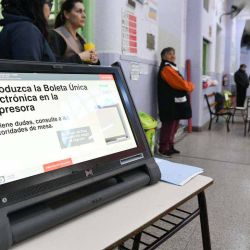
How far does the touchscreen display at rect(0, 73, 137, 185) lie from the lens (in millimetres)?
721

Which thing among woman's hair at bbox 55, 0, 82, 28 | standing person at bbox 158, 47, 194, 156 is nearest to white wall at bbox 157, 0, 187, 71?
standing person at bbox 158, 47, 194, 156

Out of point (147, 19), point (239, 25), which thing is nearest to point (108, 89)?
point (147, 19)

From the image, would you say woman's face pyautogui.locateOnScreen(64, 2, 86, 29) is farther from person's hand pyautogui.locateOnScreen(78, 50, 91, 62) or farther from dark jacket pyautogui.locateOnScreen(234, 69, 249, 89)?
dark jacket pyautogui.locateOnScreen(234, 69, 249, 89)

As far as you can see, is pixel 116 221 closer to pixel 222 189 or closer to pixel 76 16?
pixel 76 16

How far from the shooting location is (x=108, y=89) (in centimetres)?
97

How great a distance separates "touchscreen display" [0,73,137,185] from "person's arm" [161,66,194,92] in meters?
2.84

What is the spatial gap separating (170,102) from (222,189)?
1.41m

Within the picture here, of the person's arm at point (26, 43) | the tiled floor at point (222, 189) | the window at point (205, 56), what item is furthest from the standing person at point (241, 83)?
the person's arm at point (26, 43)

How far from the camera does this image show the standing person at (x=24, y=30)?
1391 millimetres

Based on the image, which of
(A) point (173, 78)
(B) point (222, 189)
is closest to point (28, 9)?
(B) point (222, 189)

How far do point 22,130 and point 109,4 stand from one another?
2.43 m

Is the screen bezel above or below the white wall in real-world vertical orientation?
below

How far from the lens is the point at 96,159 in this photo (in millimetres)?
852

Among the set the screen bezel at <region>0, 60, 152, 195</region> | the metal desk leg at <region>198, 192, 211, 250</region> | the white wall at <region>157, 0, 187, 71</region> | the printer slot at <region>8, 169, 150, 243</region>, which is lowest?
the metal desk leg at <region>198, 192, 211, 250</region>
